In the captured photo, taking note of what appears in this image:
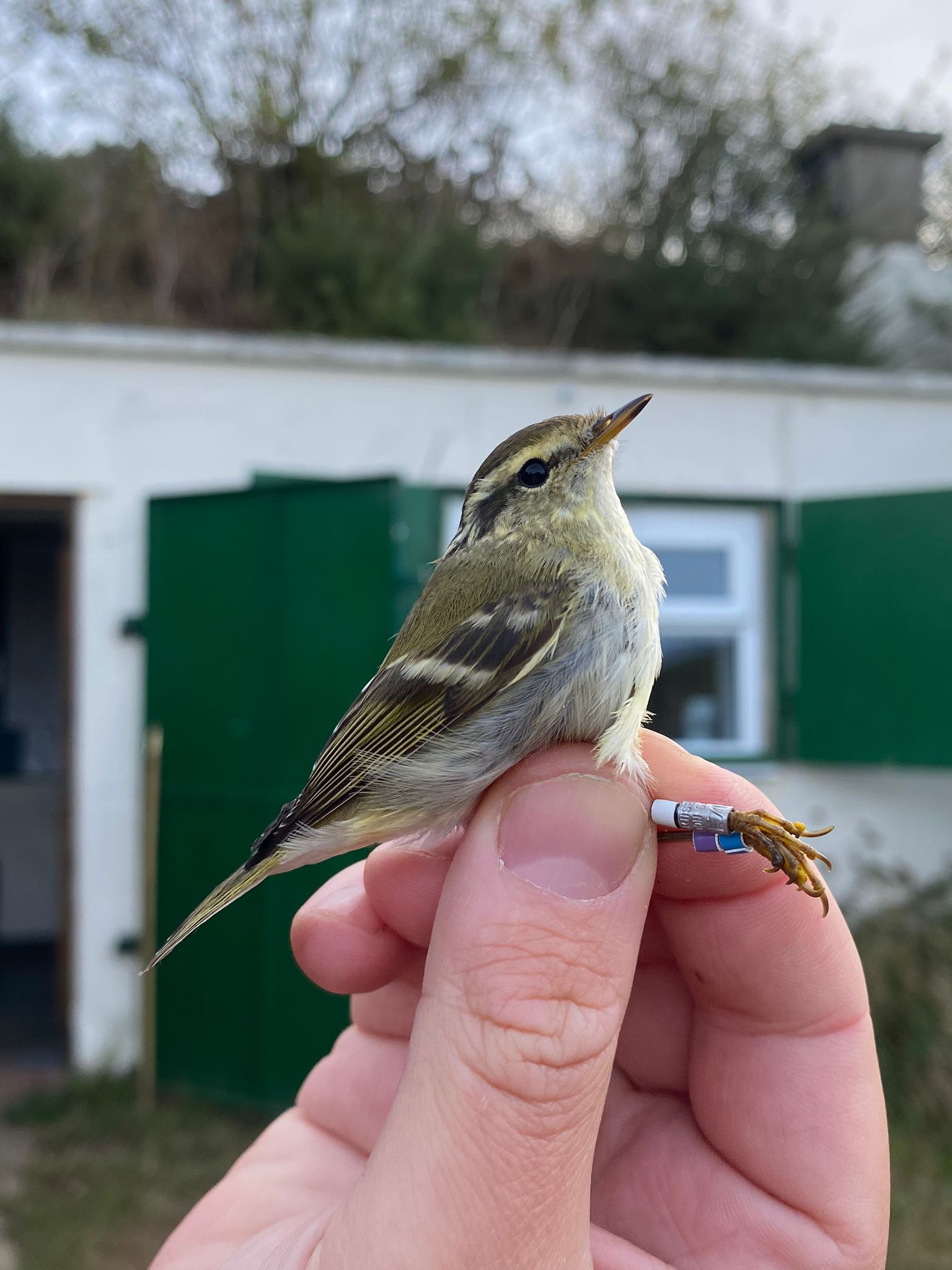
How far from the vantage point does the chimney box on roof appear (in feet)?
28.6

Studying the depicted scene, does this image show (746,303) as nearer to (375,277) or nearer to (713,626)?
(375,277)

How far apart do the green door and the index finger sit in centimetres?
256

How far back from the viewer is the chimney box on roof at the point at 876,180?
8.73 metres

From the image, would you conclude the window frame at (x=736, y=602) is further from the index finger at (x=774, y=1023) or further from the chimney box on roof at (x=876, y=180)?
the chimney box on roof at (x=876, y=180)

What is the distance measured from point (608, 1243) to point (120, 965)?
3.94 m

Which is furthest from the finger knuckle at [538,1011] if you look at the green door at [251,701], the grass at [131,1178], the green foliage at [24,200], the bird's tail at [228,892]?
the green foliage at [24,200]

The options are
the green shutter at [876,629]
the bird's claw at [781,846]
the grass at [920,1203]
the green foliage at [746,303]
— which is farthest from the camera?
the green foliage at [746,303]

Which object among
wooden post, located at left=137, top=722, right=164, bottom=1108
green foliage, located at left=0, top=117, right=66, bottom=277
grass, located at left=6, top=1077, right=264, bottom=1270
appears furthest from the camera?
green foliage, located at left=0, top=117, right=66, bottom=277

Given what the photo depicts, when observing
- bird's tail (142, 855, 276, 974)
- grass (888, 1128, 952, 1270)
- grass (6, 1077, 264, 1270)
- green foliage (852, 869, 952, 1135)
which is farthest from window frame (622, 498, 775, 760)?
bird's tail (142, 855, 276, 974)

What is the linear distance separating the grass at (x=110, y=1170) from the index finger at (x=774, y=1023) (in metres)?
2.80

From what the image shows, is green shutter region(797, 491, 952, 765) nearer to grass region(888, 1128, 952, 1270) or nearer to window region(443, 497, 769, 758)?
window region(443, 497, 769, 758)

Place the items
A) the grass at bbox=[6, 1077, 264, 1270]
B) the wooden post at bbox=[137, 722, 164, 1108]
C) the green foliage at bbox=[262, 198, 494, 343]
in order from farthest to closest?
the green foliage at bbox=[262, 198, 494, 343], the wooden post at bbox=[137, 722, 164, 1108], the grass at bbox=[6, 1077, 264, 1270]

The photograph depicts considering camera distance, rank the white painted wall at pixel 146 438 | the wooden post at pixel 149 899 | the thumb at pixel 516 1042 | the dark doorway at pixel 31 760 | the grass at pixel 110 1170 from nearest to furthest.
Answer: the thumb at pixel 516 1042 < the grass at pixel 110 1170 < the wooden post at pixel 149 899 < the white painted wall at pixel 146 438 < the dark doorway at pixel 31 760

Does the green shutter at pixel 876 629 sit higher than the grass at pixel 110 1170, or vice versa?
the green shutter at pixel 876 629
